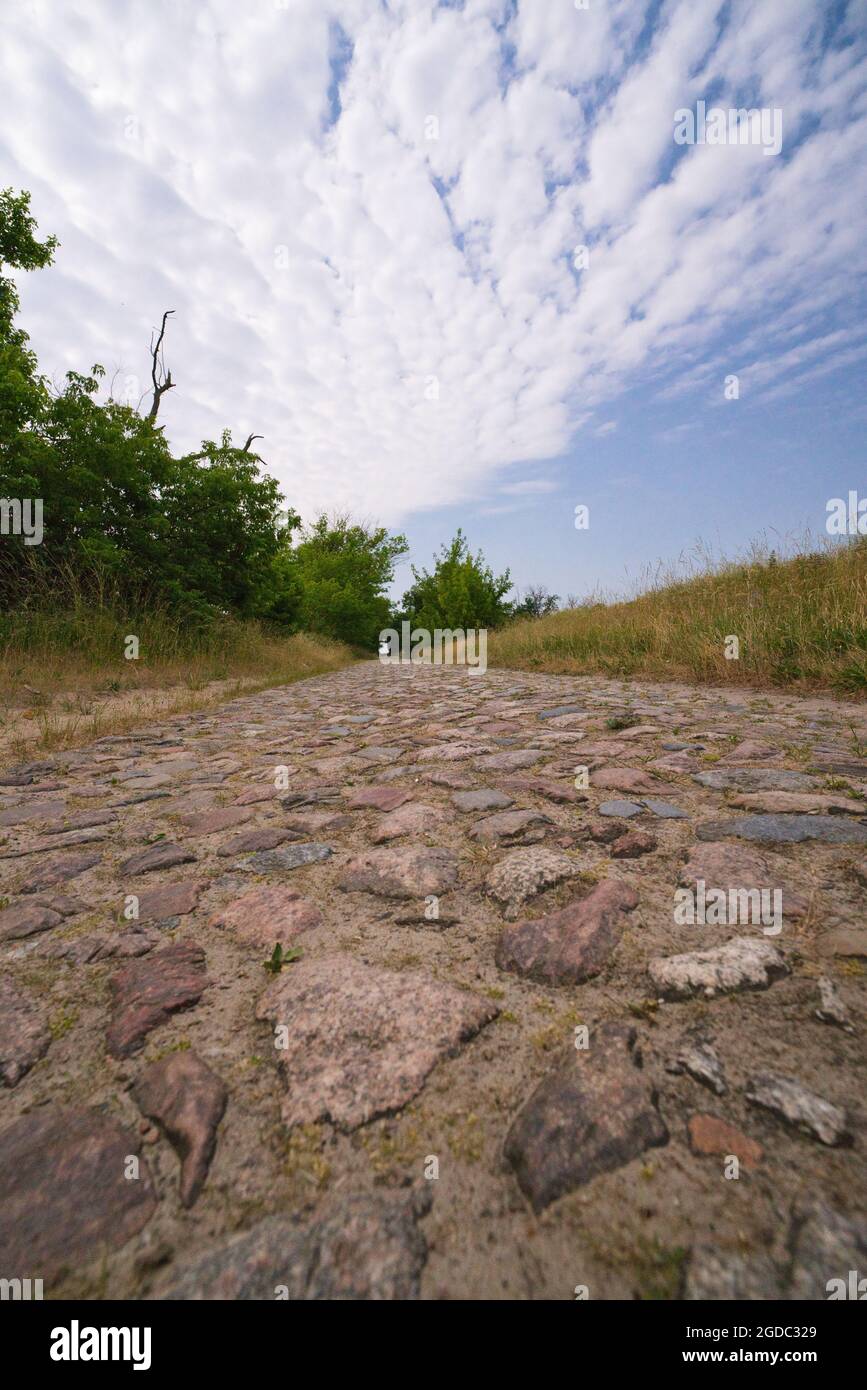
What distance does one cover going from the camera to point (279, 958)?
53.7 inches

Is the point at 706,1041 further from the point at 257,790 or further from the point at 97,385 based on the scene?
the point at 97,385

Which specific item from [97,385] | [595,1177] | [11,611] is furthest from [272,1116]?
[97,385]

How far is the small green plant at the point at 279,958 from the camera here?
1329 millimetres

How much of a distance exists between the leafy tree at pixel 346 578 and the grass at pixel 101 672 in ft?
45.8

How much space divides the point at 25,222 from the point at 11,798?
1444cm

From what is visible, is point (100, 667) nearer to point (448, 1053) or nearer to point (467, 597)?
point (448, 1053)

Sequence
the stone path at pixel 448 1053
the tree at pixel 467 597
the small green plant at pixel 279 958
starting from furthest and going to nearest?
the tree at pixel 467 597 < the small green plant at pixel 279 958 < the stone path at pixel 448 1053

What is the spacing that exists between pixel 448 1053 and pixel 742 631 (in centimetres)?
604

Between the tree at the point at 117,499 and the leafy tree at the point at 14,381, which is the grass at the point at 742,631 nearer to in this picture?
the tree at the point at 117,499

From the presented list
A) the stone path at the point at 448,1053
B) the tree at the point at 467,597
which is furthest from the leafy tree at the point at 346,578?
the stone path at the point at 448,1053

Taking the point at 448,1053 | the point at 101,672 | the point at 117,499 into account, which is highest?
the point at 117,499

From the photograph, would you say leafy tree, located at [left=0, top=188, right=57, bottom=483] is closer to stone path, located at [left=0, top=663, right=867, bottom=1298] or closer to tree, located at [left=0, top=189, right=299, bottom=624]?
tree, located at [left=0, top=189, right=299, bottom=624]

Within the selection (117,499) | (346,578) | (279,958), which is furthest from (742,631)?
(346,578)

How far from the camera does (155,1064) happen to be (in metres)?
1.05
